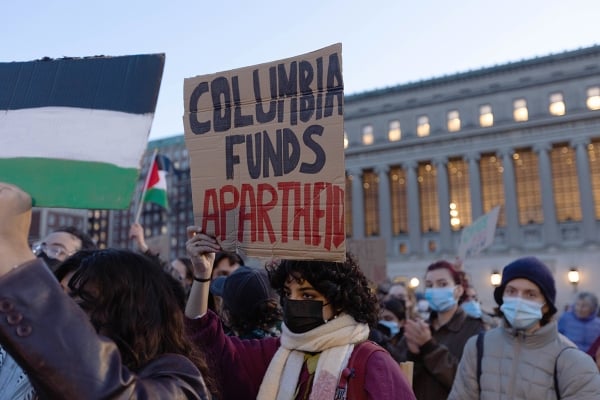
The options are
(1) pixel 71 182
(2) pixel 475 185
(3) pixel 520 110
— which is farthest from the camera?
(2) pixel 475 185

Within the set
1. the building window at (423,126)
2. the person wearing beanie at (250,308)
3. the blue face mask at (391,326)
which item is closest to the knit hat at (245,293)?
the person wearing beanie at (250,308)

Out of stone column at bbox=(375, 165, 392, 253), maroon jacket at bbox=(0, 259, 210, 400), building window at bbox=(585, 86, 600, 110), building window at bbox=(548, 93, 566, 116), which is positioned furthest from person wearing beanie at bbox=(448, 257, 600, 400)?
stone column at bbox=(375, 165, 392, 253)

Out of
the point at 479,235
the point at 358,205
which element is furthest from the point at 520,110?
the point at 479,235

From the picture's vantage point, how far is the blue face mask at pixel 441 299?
18.2ft

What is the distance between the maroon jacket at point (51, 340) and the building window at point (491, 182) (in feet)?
Answer: 146

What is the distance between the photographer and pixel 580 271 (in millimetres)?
38969

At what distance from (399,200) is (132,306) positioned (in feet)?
153

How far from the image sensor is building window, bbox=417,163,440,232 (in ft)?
150

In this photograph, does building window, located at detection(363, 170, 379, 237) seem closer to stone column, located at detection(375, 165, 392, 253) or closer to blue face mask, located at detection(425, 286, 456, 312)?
stone column, located at detection(375, 165, 392, 253)

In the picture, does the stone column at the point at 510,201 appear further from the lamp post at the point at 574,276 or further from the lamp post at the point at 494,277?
the lamp post at the point at 574,276

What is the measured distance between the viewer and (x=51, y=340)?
104 cm

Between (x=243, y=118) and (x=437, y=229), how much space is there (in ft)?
144

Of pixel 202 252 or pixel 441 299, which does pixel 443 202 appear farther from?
pixel 202 252

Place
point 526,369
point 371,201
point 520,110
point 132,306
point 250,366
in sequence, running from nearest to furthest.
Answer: point 132,306
point 250,366
point 526,369
point 520,110
point 371,201
